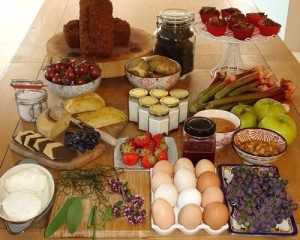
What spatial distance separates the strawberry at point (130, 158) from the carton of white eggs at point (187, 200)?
9 centimetres

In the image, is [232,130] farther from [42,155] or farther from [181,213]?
[42,155]

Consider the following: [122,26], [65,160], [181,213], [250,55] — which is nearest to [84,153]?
[65,160]

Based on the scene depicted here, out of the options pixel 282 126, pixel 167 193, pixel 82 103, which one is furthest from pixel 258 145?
pixel 82 103

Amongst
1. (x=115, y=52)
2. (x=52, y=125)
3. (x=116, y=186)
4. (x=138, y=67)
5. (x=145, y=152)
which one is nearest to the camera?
(x=116, y=186)

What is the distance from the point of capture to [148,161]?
124 cm

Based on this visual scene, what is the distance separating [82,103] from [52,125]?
15 cm

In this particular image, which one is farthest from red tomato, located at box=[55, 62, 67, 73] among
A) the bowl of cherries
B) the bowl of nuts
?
the bowl of nuts

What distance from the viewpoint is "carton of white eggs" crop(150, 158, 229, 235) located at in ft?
3.39

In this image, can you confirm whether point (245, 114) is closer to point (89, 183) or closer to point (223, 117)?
point (223, 117)

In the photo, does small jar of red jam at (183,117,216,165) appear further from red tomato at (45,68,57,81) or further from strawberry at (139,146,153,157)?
red tomato at (45,68,57,81)

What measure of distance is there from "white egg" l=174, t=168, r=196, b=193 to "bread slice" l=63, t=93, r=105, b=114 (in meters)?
0.46

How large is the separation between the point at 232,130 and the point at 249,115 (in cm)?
11

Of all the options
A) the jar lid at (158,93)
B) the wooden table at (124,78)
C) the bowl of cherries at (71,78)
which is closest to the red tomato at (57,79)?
the bowl of cherries at (71,78)

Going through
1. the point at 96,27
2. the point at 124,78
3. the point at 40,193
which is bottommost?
the point at 124,78
